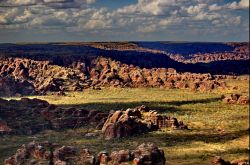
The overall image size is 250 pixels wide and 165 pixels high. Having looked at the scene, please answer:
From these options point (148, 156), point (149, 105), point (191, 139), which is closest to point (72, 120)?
point (191, 139)

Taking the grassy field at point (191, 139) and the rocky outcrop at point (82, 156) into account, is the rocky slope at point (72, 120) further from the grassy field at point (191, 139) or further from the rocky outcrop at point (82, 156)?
the rocky outcrop at point (82, 156)

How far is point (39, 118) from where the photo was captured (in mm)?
139250

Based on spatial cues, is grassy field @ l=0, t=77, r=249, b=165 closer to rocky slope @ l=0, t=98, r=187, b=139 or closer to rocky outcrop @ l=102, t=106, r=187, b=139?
rocky outcrop @ l=102, t=106, r=187, b=139

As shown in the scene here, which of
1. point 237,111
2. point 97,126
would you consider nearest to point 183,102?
point 237,111

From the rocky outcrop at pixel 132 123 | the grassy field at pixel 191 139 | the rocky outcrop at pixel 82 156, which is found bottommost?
the grassy field at pixel 191 139

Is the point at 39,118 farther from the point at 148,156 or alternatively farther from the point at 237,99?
the point at 237,99

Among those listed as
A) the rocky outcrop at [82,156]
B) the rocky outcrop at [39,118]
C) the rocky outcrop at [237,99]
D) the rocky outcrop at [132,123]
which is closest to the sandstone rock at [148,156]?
the rocky outcrop at [82,156]

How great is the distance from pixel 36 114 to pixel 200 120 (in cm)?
4857

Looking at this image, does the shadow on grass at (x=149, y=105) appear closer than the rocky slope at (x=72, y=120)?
No

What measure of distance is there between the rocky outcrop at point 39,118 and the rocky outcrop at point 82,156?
143ft

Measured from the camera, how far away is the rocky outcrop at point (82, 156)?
7594 centimetres

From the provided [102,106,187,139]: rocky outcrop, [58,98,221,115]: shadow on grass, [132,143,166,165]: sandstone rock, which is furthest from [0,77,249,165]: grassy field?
[132,143,166,165]: sandstone rock

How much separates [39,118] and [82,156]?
2364 inches

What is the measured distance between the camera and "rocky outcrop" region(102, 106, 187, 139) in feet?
404
